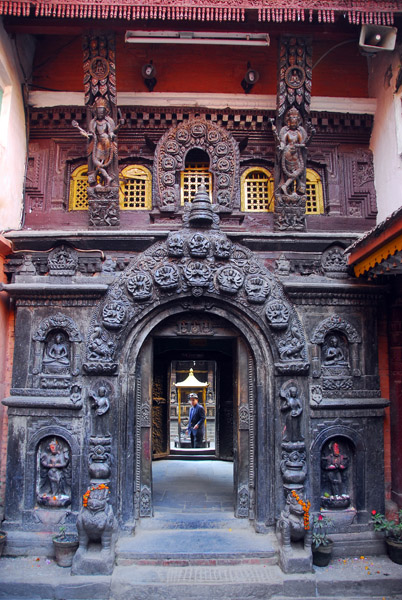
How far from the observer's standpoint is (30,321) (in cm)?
679

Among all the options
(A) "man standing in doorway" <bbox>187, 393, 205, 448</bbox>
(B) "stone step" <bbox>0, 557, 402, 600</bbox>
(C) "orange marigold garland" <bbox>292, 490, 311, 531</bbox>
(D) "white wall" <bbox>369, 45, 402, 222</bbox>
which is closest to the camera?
(B) "stone step" <bbox>0, 557, 402, 600</bbox>

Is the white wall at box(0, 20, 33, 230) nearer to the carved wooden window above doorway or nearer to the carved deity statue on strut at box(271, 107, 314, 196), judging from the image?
the carved wooden window above doorway

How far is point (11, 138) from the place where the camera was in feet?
24.3

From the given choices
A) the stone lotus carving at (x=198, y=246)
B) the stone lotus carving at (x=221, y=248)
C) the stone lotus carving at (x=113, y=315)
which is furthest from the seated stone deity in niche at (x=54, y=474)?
the stone lotus carving at (x=221, y=248)

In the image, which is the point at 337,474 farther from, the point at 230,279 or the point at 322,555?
the point at 230,279

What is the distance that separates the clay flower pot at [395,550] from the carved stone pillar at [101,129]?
6198mm

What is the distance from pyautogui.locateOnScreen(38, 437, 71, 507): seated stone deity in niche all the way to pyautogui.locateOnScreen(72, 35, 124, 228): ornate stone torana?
11.5 ft

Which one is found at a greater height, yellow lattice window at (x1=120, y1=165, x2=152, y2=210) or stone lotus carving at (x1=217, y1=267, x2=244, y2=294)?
yellow lattice window at (x1=120, y1=165, x2=152, y2=210)

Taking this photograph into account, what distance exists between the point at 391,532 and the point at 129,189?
6.83m

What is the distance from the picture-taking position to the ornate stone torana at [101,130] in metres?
7.16

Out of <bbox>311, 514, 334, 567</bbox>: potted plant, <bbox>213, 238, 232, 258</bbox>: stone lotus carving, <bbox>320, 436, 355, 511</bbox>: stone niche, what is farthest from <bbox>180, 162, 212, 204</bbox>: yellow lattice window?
<bbox>311, 514, 334, 567</bbox>: potted plant

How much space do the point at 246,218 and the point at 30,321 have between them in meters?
3.93

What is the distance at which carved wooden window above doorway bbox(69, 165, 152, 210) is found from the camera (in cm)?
798

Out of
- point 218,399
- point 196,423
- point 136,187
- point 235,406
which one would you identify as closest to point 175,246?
point 136,187
